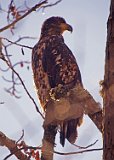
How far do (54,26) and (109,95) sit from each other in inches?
176

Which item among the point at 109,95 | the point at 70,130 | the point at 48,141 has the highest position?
the point at 70,130

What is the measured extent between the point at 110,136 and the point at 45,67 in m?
3.58

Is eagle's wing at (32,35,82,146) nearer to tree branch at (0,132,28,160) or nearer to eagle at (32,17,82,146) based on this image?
eagle at (32,17,82,146)

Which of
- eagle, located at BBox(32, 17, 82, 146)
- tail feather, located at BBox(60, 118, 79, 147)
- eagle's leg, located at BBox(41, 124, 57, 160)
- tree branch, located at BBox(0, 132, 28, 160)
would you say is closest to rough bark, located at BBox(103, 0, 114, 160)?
eagle's leg, located at BBox(41, 124, 57, 160)

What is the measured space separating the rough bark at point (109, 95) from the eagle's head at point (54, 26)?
14.1ft


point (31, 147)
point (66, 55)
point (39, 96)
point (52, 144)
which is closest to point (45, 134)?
point (52, 144)

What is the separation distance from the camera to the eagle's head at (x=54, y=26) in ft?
19.0

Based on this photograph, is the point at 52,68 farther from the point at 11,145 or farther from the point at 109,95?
the point at 109,95

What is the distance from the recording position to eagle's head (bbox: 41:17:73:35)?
19.0ft

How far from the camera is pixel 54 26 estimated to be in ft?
19.0

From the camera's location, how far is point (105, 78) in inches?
56.6

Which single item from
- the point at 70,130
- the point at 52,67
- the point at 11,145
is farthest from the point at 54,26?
the point at 11,145

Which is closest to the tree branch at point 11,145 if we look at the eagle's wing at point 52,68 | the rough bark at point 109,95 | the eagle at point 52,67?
the rough bark at point 109,95

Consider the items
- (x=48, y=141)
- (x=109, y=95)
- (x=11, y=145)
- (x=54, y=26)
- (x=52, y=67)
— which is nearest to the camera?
(x=109, y=95)
